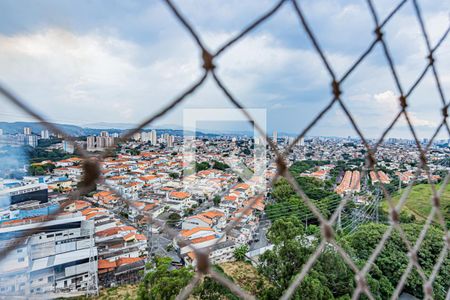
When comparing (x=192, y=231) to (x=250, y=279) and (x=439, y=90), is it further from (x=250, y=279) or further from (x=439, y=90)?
(x=439, y=90)

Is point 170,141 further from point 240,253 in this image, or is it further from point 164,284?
point 164,284

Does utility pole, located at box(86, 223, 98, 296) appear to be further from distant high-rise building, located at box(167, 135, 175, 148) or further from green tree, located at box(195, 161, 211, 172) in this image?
distant high-rise building, located at box(167, 135, 175, 148)

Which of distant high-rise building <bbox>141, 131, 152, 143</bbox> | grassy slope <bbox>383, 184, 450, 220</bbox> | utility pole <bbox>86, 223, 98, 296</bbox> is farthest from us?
distant high-rise building <bbox>141, 131, 152, 143</bbox>

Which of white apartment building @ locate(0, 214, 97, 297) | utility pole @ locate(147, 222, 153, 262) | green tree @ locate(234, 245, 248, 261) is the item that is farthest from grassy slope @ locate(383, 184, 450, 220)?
white apartment building @ locate(0, 214, 97, 297)

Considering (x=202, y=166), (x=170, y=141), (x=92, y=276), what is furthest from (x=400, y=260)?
(x=170, y=141)

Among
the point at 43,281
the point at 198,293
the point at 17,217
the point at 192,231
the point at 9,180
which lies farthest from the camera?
the point at 9,180

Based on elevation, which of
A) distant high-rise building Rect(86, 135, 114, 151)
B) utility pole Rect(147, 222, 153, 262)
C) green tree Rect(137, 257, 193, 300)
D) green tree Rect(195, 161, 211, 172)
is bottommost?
utility pole Rect(147, 222, 153, 262)

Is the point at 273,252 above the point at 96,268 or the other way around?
above

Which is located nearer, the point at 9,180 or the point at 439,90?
the point at 439,90

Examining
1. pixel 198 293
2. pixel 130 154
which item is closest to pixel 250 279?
pixel 198 293

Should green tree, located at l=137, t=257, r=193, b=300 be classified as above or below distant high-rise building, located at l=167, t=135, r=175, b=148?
below
